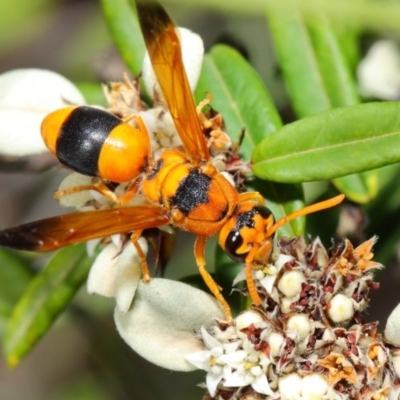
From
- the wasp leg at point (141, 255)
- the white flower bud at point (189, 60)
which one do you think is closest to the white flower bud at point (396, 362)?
the wasp leg at point (141, 255)

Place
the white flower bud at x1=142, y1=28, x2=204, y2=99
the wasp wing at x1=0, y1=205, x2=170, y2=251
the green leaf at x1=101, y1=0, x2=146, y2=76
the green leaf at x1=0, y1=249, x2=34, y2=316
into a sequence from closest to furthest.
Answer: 1. the wasp wing at x1=0, y1=205, x2=170, y2=251
2. the white flower bud at x1=142, y1=28, x2=204, y2=99
3. the green leaf at x1=101, y1=0, x2=146, y2=76
4. the green leaf at x1=0, y1=249, x2=34, y2=316

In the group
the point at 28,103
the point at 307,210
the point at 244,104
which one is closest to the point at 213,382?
the point at 307,210

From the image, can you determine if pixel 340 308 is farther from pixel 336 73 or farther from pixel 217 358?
pixel 336 73

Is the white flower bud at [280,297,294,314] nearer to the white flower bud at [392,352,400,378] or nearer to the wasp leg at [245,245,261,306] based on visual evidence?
the wasp leg at [245,245,261,306]

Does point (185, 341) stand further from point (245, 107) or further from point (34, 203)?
point (34, 203)

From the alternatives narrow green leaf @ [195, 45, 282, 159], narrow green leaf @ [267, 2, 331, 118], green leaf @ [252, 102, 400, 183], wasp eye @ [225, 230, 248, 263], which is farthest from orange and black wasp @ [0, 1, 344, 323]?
narrow green leaf @ [267, 2, 331, 118]

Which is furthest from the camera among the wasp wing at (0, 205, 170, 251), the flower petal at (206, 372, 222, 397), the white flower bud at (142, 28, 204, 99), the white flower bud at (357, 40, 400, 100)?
the white flower bud at (357, 40, 400, 100)

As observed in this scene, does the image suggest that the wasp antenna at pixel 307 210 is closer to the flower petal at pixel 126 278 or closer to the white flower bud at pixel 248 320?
the white flower bud at pixel 248 320
